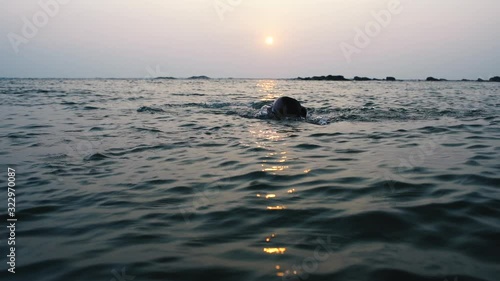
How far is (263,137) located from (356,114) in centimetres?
669

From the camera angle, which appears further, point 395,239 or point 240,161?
point 240,161

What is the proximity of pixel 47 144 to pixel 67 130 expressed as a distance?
2.42 m

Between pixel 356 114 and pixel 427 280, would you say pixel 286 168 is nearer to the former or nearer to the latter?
pixel 427 280

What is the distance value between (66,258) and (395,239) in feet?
10.7

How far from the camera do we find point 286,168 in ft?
22.0

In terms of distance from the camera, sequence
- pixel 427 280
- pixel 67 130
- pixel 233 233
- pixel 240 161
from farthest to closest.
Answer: pixel 67 130, pixel 240 161, pixel 233 233, pixel 427 280

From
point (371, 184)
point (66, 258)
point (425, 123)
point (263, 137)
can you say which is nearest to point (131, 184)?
point (66, 258)

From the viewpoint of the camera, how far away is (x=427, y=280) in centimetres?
297

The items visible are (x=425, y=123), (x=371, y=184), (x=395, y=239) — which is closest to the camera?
(x=395, y=239)

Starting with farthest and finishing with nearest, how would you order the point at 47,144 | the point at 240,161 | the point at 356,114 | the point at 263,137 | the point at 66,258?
the point at 356,114 → the point at 263,137 → the point at 47,144 → the point at 240,161 → the point at 66,258

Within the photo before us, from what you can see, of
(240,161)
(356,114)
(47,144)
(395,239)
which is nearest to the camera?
(395,239)

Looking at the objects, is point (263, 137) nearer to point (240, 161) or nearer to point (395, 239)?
point (240, 161)

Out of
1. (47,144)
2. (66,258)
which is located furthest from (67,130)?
(66,258)

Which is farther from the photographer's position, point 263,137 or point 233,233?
point 263,137
